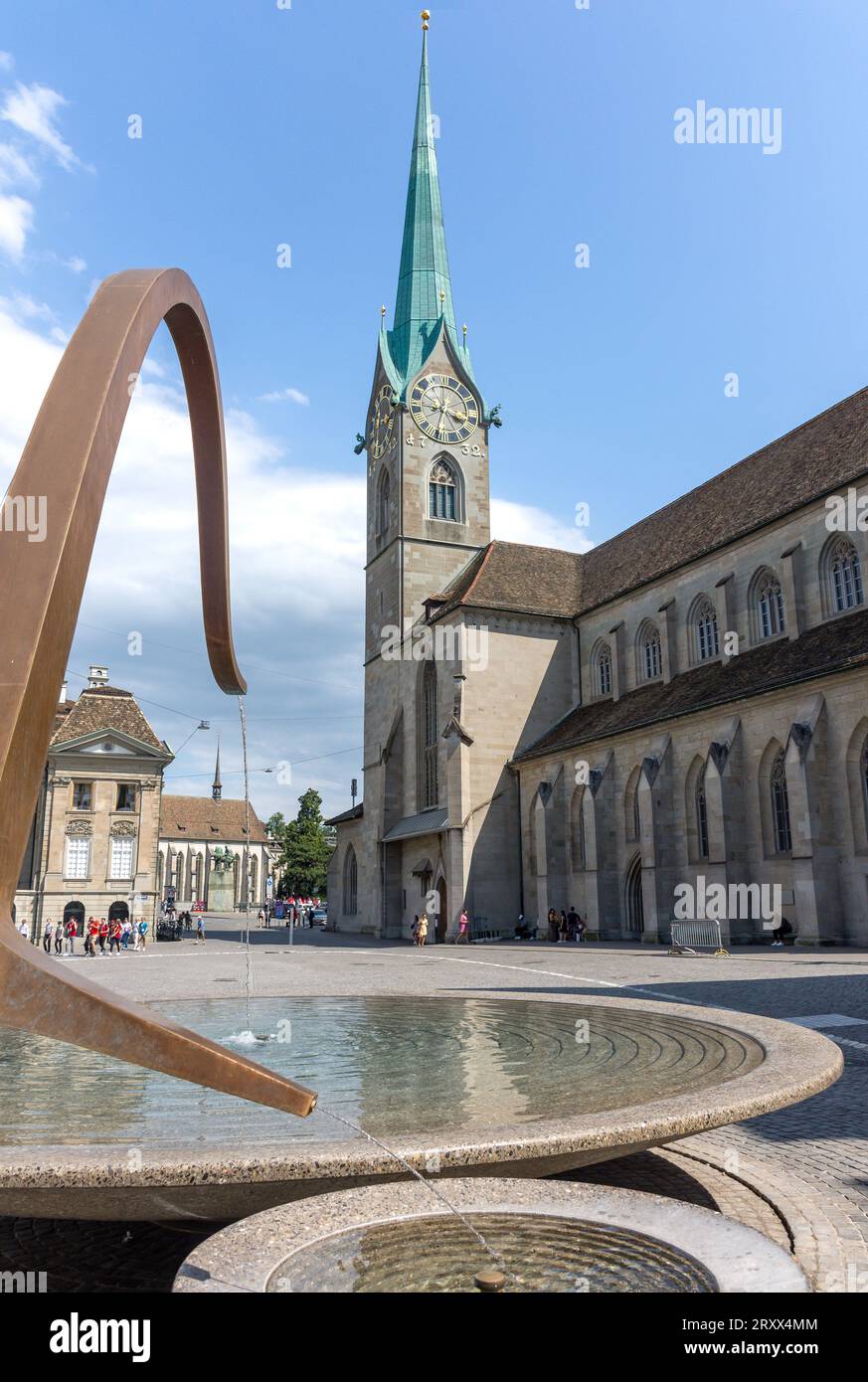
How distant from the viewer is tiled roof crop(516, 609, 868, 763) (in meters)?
27.8

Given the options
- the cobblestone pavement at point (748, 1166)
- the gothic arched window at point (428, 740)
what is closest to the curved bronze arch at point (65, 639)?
the cobblestone pavement at point (748, 1166)

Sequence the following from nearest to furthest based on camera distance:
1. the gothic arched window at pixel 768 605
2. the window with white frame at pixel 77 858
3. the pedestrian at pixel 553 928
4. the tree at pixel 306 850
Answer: the gothic arched window at pixel 768 605 → the pedestrian at pixel 553 928 → the window with white frame at pixel 77 858 → the tree at pixel 306 850

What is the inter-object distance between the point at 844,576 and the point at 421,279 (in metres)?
38.8

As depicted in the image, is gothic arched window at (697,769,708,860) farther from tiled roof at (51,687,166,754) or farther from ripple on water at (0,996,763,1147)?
tiled roof at (51,687,166,754)

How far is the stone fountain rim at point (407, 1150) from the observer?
3438mm

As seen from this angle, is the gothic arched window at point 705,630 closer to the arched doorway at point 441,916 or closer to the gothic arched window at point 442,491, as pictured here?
the arched doorway at point 441,916

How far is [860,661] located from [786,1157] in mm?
21479

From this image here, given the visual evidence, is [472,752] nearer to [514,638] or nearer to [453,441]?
[514,638]

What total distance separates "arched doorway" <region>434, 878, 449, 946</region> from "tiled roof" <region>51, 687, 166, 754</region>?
644 inches

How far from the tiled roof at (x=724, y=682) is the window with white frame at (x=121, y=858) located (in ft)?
66.5

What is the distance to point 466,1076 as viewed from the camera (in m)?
5.96

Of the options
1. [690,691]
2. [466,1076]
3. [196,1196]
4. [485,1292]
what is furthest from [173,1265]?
[690,691]

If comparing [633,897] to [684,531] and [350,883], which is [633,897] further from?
[350,883]

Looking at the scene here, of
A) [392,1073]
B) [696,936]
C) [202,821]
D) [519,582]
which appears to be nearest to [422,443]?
[519,582]
